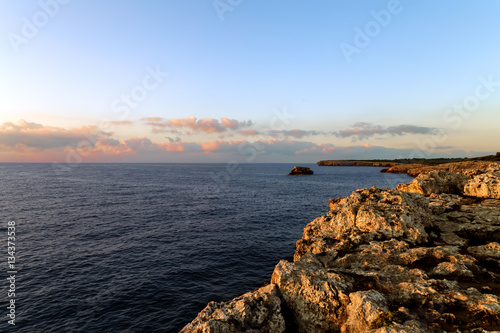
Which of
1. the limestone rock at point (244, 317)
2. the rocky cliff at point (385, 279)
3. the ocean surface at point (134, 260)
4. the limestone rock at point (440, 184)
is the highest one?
the limestone rock at point (440, 184)

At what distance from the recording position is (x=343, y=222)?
967 inches

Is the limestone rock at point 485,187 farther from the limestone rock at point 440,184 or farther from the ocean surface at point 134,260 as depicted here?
the ocean surface at point 134,260

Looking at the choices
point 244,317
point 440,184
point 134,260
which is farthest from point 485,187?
point 134,260

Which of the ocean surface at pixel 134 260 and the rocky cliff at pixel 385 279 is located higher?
the rocky cliff at pixel 385 279

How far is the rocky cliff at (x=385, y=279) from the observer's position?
38.1ft

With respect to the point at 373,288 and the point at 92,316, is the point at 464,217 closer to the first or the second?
the point at 373,288

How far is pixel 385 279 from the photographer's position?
15.1 m

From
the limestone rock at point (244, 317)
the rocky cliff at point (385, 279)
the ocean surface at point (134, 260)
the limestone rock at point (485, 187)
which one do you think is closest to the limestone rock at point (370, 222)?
the rocky cliff at point (385, 279)

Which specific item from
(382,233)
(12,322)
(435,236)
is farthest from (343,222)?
(12,322)

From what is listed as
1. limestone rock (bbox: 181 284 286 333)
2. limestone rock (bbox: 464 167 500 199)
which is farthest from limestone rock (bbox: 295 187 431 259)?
limestone rock (bbox: 464 167 500 199)

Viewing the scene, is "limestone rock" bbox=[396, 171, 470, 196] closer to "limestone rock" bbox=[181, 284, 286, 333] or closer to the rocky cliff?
the rocky cliff

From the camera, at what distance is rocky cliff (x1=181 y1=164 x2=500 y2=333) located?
1162cm

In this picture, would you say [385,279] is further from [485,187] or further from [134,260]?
[134,260]

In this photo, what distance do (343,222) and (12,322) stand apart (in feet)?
98.0
